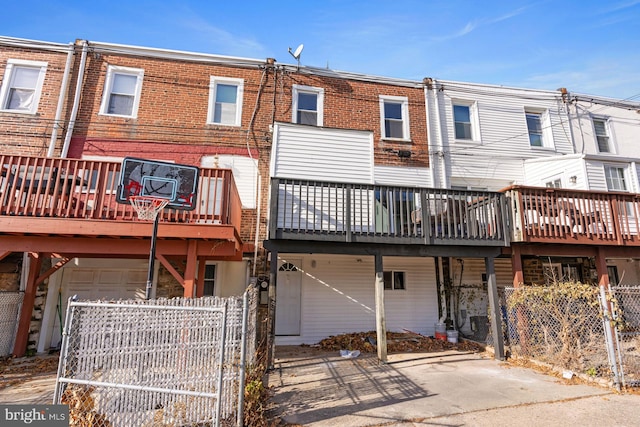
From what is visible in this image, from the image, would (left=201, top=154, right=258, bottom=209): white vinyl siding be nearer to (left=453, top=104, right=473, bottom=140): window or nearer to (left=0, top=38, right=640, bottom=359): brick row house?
(left=0, top=38, right=640, bottom=359): brick row house

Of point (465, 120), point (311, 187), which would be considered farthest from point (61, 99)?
point (465, 120)

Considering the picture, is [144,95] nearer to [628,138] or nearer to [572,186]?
[572,186]

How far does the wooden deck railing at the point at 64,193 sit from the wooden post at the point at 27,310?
1.84 metres

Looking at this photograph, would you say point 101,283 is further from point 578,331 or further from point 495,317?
point 578,331

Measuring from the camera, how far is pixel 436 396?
4.89m

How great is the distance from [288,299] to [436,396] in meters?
5.10

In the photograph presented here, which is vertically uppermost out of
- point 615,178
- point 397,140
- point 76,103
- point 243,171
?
point 76,103

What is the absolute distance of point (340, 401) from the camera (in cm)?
471

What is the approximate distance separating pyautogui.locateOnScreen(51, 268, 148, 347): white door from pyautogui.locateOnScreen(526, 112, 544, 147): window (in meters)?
13.5

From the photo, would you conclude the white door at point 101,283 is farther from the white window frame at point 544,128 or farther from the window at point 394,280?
the white window frame at point 544,128

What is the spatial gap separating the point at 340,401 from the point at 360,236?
339 centimetres

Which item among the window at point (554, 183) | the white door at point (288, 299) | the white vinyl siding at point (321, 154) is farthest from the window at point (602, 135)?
the white door at point (288, 299)

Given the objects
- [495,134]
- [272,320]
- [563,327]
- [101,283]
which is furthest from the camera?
[495,134]


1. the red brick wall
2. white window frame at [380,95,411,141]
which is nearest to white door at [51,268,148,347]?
the red brick wall
